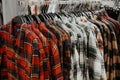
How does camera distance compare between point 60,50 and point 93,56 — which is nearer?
point 60,50

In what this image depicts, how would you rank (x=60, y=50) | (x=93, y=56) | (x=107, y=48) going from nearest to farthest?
(x=60, y=50), (x=93, y=56), (x=107, y=48)

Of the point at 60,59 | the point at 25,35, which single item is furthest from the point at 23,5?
the point at 60,59

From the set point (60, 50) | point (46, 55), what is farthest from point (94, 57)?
point (46, 55)

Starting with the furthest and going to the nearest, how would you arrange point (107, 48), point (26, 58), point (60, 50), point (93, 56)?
point (107, 48) < point (93, 56) < point (60, 50) < point (26, 58)

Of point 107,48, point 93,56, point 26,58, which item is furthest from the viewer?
point 107,48

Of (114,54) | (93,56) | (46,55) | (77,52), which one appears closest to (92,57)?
(93,56)

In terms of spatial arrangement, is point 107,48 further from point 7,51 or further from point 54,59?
point 7,51

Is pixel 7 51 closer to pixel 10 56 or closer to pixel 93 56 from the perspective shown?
pixel 10 56

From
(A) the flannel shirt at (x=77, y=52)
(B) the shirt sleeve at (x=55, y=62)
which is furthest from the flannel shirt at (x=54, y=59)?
(A) the flannel shirt at (x=77, y=52)

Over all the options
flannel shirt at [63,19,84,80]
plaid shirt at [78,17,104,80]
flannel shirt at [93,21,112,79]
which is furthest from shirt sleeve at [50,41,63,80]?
flannel shirt at [93,21,112,79]

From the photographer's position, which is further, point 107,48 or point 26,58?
point 107,48

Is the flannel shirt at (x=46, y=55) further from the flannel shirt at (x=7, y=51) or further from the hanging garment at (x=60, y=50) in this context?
the flannel shirt at (x=7, y=51)

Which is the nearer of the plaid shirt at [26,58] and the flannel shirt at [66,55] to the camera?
the plaid shirt at [26,58]

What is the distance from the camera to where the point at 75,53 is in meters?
1.19
